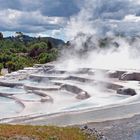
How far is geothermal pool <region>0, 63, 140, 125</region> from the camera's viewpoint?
18094 mm

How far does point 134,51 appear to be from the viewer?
2124 inches

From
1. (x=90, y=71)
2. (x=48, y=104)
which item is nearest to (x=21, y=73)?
(x=90, y=71)

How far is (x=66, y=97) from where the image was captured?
1211 inches

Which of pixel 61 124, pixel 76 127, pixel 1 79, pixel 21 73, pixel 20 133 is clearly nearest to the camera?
pixel 20 133

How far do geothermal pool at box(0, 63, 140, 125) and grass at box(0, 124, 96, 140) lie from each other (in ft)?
9.78

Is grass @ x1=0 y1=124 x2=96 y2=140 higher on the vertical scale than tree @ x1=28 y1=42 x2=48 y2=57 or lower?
higher

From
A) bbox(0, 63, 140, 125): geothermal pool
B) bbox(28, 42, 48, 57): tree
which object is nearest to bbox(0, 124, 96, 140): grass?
bbox(0, 63, 140, 125): geothermal pool

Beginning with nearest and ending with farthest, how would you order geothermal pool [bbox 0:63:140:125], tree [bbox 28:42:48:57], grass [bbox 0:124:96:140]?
1. grass [bbox 0:124:96:140]
2. geothermal pool [bbox 0:63:140:125]
3. tree [bbox 28:42:48:57]

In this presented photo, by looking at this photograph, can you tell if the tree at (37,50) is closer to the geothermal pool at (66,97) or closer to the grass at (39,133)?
the geothermal pool at (66,97)

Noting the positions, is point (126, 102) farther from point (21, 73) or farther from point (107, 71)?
point (21, 73)

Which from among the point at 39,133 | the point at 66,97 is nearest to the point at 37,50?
the point at 66,97

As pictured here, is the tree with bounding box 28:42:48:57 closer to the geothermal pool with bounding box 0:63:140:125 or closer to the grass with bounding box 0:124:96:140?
the geothermal pool with bounding box 0:63:140:125

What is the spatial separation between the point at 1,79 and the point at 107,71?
38.2 feet

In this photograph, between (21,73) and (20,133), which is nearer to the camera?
(20,133)
